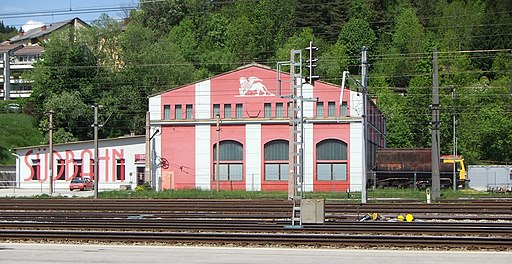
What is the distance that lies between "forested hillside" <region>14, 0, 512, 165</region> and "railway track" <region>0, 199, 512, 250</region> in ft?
170

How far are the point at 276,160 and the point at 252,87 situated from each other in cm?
692

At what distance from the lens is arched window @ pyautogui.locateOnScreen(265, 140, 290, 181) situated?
208 feet

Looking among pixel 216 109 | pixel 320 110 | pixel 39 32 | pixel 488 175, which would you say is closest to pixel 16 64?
pixel 39 32

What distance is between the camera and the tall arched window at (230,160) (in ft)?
212

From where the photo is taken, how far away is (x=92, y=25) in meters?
111

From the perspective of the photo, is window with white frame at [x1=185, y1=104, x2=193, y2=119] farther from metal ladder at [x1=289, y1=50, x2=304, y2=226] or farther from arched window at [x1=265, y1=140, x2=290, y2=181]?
metal ladder at [x1=289, y1=50, x2=304, y2=226]

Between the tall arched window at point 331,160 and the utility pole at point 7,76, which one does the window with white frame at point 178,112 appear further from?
the utility pole at point 7,76

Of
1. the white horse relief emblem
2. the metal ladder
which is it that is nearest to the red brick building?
the white horse relief emblem

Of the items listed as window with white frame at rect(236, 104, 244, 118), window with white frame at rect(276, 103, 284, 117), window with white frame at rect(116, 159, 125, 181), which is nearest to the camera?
window with white frame at rect(276, 103, 284, 117)

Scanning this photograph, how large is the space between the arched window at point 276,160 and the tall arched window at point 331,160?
279 cm

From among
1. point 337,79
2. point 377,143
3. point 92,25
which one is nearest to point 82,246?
point 377,143

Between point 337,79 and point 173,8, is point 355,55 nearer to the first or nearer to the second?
point 337,79

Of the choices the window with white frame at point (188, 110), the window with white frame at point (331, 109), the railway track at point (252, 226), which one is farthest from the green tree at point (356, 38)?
the railway track at point (252, 226)

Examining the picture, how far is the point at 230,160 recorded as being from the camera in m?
64.8
